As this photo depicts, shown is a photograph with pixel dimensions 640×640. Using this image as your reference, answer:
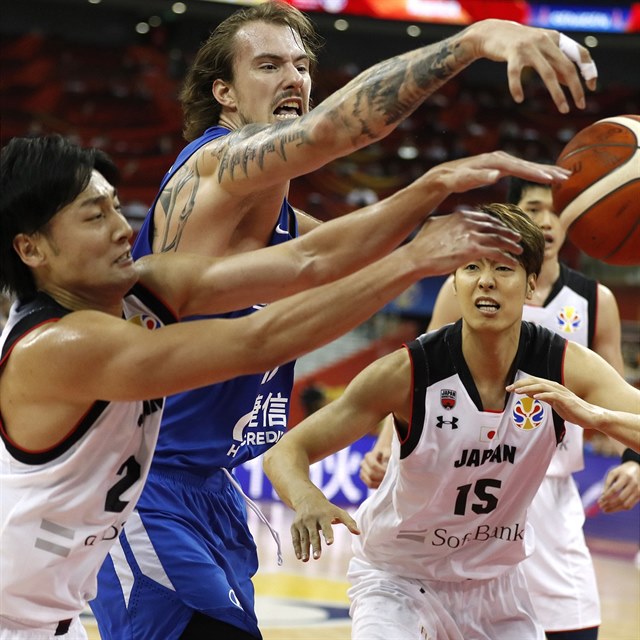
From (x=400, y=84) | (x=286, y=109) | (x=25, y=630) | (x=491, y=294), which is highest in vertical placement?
(x=286, y=109)

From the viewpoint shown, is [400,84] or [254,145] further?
[254,145]

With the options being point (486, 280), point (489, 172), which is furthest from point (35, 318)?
point (486, 280)

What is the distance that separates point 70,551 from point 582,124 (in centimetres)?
2204

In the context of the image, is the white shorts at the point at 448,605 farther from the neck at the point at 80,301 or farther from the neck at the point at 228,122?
the neck at the point at 228,122

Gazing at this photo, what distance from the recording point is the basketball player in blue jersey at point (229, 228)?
112 inches

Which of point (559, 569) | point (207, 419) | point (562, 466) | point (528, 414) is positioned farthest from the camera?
point (562, 466)

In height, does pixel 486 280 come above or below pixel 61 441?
above

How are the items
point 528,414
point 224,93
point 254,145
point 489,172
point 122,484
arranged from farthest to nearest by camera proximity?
point 528,414 → point 224,93 → point 254,145 → point 122,484 → point 489,172

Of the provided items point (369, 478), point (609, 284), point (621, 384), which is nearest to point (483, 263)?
point (621, 384)

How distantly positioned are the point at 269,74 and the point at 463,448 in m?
1.49

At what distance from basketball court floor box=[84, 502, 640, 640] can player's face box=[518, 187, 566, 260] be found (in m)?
2.99

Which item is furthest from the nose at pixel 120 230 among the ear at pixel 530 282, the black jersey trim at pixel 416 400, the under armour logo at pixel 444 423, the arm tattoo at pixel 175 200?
the ear at pixel 530 282

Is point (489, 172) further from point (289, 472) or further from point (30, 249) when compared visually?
point (289, 472)

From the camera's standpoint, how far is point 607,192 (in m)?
4.21
